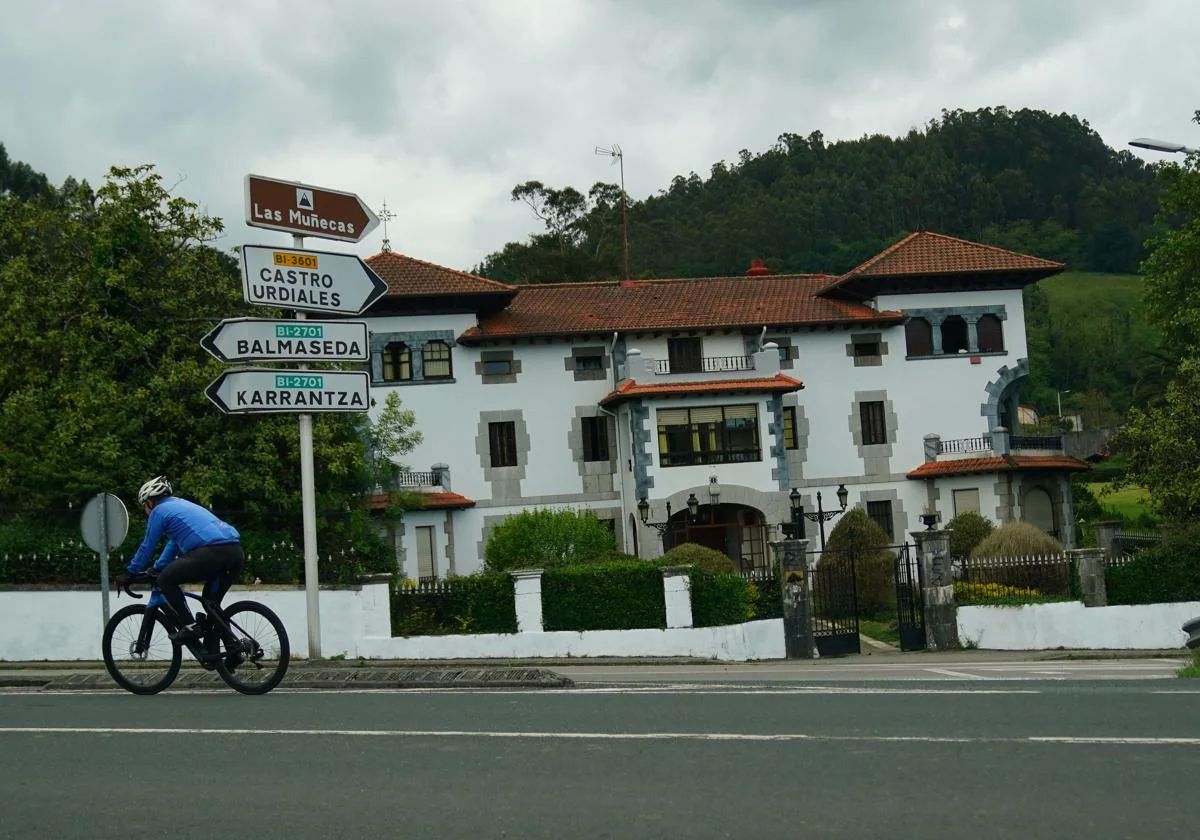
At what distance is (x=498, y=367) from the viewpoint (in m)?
43.8

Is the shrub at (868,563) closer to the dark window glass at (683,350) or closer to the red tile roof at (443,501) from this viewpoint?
the dark window glass at (683,350)

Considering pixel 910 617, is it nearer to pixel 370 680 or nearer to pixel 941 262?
pixel 370 680

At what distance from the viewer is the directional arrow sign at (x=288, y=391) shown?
14.5m

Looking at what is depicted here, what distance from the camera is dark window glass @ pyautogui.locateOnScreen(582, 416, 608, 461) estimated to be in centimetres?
4388

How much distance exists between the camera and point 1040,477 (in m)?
43.2

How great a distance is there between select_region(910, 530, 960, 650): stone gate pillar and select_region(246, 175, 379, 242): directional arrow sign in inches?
605

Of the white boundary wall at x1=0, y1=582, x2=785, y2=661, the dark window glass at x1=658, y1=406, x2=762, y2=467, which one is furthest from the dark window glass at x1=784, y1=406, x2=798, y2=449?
the white boundary wall at x1=0, y1=582, x2=785, y2=661

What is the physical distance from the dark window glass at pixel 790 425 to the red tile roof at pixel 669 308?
2.89 meters

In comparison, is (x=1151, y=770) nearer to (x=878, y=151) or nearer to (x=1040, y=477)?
(x=1040, y=477)

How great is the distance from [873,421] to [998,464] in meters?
4.34

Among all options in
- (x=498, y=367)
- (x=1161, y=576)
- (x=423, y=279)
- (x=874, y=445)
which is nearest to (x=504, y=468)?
(x=498, y=367)

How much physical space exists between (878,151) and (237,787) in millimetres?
142276

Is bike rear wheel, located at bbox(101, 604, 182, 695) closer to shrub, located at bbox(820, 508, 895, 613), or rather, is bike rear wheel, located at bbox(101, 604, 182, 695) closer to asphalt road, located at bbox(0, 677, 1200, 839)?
asphalt road, located at bbox(0, 677, 1200, 839)

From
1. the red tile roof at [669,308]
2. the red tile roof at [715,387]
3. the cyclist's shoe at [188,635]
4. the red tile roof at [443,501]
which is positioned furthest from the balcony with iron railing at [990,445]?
the cyclist's shoe at [188,635]
